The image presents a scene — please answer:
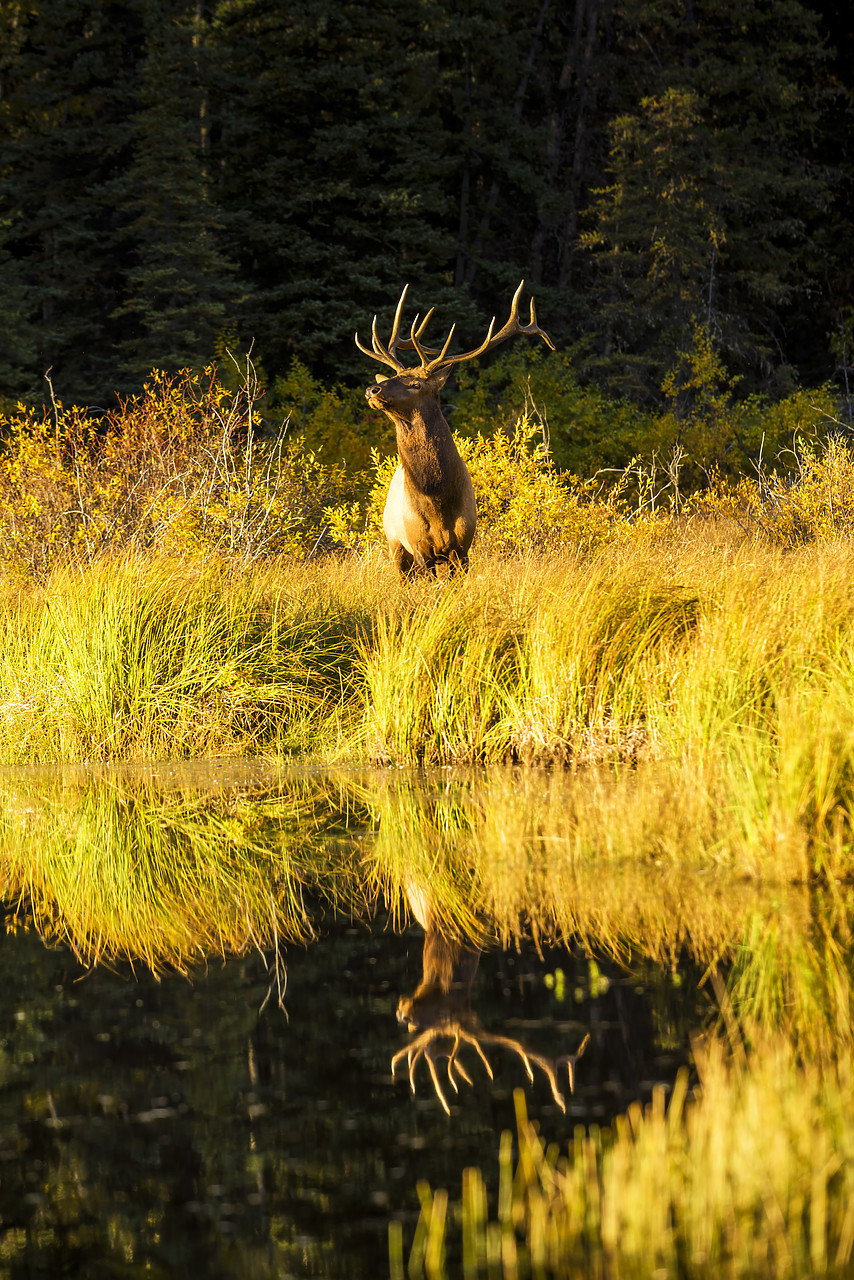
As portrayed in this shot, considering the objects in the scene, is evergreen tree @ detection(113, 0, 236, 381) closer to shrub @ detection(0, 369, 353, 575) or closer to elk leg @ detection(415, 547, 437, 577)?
shrub @ detection(0, 369, 353, 575)

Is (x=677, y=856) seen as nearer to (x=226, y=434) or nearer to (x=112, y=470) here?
(x=226, y=434)

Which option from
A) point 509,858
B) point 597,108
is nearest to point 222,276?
point 597,108

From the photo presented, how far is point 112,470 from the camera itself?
13906mm

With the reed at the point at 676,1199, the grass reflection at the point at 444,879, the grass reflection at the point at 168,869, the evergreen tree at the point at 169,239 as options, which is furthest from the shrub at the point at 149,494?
the evergreen tree at the point at 169,239

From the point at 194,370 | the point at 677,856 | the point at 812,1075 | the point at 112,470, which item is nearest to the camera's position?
the point at 812,1075

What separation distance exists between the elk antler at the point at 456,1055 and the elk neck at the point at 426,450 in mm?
6115

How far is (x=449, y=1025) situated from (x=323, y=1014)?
0.39m

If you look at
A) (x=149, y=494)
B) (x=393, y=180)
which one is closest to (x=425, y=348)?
(x=149, y=494)

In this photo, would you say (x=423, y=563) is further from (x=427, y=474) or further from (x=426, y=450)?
(x=426, y=450)

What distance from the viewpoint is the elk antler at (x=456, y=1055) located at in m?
3.53

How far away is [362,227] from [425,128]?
3.59 meters

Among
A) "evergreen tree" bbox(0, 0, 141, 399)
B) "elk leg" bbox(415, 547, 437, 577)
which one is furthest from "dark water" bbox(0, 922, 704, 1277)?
"evergreen tree" bbox(0, 0, 141, 399)

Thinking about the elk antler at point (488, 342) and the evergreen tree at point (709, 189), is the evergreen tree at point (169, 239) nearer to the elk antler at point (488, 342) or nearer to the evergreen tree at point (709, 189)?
the evergreen tree at point (709, 189)

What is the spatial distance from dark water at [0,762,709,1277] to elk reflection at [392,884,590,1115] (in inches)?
1.2
